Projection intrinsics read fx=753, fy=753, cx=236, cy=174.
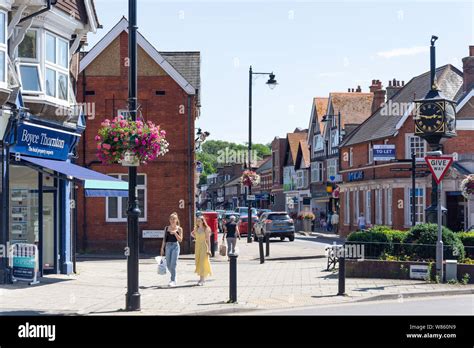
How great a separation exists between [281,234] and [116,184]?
2410 centimetres

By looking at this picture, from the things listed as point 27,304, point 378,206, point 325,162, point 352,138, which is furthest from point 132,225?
point 325,162

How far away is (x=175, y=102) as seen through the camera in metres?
31.3

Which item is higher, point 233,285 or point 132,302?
point 233,285

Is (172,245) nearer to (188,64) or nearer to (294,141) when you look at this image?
(188,64)

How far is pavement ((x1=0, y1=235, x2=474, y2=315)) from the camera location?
14.4m

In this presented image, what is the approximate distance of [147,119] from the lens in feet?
103

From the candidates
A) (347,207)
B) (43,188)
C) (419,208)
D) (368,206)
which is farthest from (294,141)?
(43,188)

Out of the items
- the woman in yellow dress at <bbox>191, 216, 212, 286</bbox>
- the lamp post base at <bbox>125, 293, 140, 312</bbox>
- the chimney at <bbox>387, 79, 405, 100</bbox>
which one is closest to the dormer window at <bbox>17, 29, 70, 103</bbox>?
the woman in yellow dress at <bbox>191, 216, 212, 286</bbox>

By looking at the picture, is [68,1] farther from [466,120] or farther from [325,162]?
[325,162]

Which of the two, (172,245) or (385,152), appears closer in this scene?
(172,245)

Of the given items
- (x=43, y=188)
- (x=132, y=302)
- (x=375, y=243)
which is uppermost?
(x=43, y=188)

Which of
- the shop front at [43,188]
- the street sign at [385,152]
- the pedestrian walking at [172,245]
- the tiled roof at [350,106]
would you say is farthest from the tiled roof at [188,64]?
the tiled roof at [350,106]

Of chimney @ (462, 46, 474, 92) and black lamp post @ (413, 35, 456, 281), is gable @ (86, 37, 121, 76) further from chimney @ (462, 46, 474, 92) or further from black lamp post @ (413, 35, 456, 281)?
chimney @ (462, 46, 474, 92)

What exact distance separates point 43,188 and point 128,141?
6.63m
